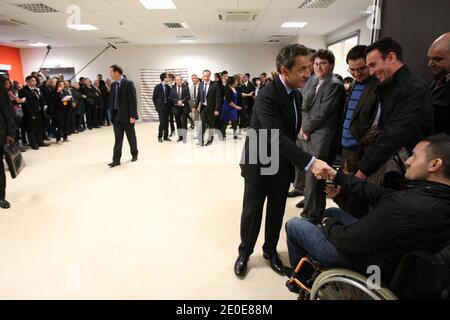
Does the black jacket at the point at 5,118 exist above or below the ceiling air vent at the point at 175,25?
below

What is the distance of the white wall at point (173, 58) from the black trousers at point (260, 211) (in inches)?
449

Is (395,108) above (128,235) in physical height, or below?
above

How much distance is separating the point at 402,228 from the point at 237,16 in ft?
23.9

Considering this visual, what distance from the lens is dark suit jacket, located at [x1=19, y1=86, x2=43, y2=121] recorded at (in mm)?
6137

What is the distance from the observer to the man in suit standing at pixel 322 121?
8.60ft

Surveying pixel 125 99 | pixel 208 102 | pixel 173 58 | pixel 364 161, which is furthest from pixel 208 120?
pixel 173 58

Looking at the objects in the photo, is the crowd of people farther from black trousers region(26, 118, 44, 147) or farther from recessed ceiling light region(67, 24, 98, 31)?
recessed ceiling light region(67, 24, 98, 31)

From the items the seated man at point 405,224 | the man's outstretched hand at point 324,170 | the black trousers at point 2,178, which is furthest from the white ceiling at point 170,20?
the seated man at point 405,224

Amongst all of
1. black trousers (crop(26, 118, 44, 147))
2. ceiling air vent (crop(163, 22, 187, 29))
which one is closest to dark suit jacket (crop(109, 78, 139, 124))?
black trousers (crop(26, 118, 44, 147))

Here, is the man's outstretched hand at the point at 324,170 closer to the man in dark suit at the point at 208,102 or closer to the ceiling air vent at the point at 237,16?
the man in dark suit at the point at 208,102

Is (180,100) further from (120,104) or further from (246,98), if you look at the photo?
(246,98)

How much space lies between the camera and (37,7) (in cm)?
631

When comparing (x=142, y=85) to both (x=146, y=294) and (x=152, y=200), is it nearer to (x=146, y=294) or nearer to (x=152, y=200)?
(x=152, y=200)

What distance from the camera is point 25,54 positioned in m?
12.9
